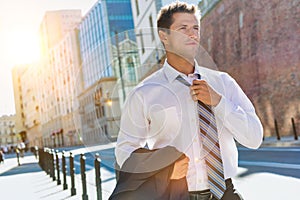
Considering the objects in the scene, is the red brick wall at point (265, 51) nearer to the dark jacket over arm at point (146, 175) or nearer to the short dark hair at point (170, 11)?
the short dark hair at point (170, 11)

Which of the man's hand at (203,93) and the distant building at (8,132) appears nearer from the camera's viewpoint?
the man's hand at (203,93)

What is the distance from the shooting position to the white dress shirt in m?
1.66

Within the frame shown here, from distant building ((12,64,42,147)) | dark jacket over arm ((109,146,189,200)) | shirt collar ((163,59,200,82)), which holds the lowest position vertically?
dark jacket over arm ((109,146,189,200))

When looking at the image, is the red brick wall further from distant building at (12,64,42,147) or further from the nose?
distant building at (12,64,42,147)

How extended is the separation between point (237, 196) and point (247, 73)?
68.9 ft

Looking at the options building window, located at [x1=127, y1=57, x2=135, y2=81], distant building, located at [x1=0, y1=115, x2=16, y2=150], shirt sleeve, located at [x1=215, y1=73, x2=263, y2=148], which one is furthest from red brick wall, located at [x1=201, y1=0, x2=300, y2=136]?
distant building, located at [x1=0, y1=115, x2=16, y2=150]

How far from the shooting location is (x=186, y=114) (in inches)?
67.5

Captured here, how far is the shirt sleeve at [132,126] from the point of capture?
1634 millimetres

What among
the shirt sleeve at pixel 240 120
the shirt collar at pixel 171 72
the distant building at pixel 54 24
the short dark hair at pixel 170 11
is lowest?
the shirt sleeve at pixel 240 120

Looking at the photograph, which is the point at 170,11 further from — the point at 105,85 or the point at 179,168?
the point at 179,168

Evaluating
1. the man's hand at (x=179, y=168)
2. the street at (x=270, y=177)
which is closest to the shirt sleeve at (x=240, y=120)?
the man's hand at (x=179, y=168)

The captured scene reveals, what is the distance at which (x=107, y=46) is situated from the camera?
5.78ft

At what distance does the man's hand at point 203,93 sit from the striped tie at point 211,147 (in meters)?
0.05

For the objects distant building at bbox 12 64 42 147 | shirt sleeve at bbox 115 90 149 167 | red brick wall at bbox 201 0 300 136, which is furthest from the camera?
distant building at bbox 12 64 42 147
